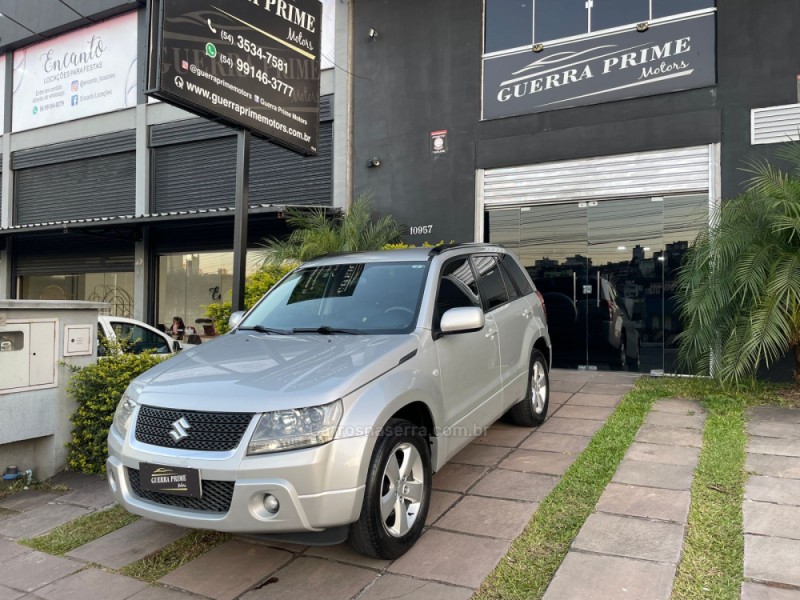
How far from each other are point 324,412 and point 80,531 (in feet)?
7.47

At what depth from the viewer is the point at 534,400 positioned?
5.57 meters

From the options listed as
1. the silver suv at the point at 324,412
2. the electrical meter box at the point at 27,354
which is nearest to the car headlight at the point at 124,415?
the silver suv at the point at 324,412

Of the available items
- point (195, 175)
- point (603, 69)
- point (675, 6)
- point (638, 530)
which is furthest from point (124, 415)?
point (195, 175)

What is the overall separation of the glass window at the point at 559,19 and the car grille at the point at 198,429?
343 inches

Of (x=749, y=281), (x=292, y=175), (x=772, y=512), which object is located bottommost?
(x=772, y=512)

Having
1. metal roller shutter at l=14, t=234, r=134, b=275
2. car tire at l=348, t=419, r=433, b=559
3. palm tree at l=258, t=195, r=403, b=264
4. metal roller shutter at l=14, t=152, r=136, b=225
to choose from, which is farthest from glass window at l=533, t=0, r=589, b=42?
metal roller shutter at l=14, t=234, r=134, b=275

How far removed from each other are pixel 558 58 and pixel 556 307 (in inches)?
156

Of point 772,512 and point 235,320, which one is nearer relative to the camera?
point 772,512

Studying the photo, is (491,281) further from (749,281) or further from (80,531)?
(80,531)

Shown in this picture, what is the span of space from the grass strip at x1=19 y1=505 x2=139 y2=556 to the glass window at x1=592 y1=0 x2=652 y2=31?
9129mm

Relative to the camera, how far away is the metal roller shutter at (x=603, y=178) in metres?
8.41

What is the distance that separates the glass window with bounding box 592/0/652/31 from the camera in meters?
8.78

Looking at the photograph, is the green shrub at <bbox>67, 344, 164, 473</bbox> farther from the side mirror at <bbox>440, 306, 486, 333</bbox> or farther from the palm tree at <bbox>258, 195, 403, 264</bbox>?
the palm tree at <bbox>258, 195, 403, 264</bbox>

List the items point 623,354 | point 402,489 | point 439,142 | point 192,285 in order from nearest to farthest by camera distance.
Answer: point 402,489 → point 623,354 → point 439,142 → point 192,285
